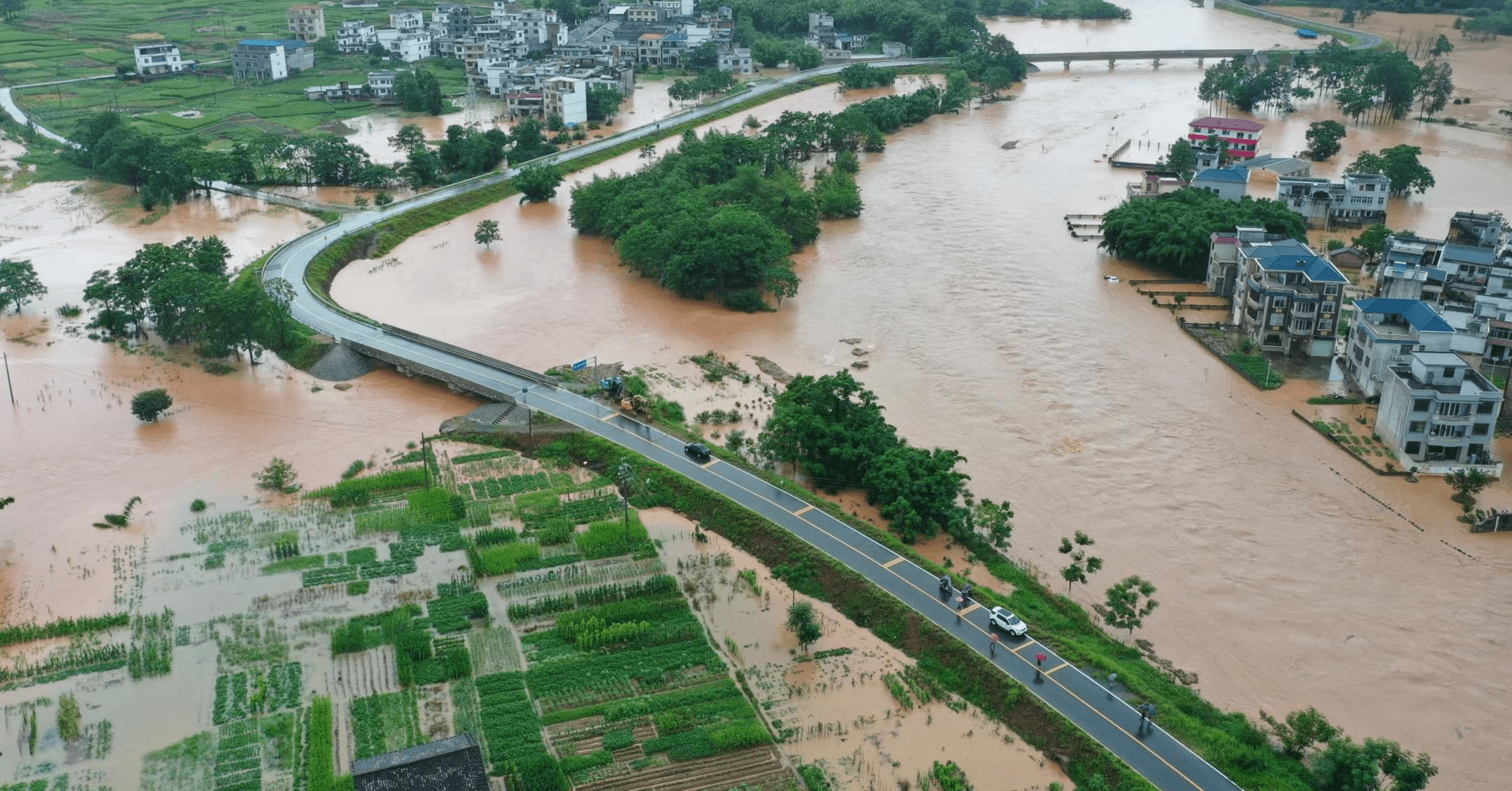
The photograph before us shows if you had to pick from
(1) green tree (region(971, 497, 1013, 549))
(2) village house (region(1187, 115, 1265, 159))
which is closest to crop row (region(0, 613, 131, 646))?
(1) green tree (region(971, 497, 1013, 549))

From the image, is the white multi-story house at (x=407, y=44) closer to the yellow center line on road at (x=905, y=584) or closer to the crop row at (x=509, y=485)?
the yellow center line on road at (x=905, y=584)

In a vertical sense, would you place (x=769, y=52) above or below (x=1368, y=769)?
above

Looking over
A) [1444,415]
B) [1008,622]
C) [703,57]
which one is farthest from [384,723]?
[703,57]

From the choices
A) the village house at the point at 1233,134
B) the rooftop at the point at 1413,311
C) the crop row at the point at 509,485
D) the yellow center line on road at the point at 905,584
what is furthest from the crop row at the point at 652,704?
the village house at the point at 1233,134

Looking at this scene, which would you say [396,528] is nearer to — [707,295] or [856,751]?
[856,751]

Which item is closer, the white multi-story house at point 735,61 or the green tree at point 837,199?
the green tree at point 837,199

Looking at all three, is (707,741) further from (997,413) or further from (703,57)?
(703,57)
